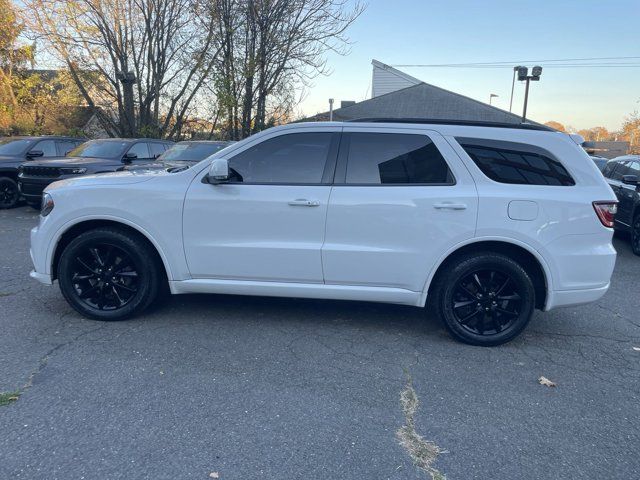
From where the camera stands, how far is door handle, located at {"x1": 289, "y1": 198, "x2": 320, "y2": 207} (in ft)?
12.9

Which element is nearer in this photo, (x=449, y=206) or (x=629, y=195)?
(x=449, y=206)

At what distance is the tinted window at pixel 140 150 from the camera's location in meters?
11.2

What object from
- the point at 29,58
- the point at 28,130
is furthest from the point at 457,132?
the point at 28,130

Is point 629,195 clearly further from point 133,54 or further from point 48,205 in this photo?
point 133,54

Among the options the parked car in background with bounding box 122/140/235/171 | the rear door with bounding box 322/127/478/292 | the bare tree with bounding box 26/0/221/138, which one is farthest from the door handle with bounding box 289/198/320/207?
the bare tree with bounding box 26/0/221/138

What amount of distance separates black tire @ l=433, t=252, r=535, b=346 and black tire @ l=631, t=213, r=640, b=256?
18.7 feet

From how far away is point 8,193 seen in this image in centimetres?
1092

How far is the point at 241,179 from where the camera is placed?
4102 millimetres

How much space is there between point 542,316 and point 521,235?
60.1 inches

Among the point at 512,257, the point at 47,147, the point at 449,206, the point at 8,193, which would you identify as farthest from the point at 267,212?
the point at 47,147

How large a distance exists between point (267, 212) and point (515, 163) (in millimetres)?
2124

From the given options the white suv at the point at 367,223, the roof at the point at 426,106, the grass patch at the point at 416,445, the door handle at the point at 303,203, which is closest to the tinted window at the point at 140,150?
the white suv at the point at 367,223

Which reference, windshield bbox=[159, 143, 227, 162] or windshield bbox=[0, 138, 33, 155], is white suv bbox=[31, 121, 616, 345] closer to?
windshield bbox=[159, 143, 227, 162]

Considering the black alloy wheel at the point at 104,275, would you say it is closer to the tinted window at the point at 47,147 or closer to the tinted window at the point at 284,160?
the tinted window at the point at 284,160
